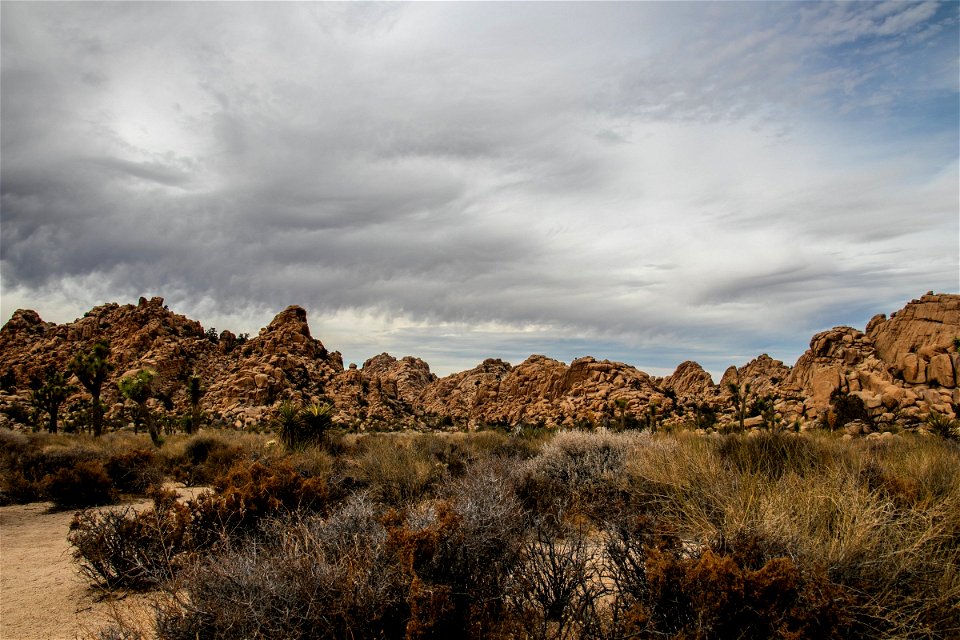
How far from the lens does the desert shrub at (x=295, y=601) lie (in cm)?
342

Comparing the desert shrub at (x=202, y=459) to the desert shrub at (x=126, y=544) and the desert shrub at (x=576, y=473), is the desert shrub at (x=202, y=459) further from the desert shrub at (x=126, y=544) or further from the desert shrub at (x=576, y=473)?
the desert shrub at (x=576, y=473)

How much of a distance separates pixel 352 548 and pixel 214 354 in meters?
82.1

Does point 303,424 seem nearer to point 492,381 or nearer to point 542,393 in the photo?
point 542,393

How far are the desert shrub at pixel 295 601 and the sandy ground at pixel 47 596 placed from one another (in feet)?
1.63

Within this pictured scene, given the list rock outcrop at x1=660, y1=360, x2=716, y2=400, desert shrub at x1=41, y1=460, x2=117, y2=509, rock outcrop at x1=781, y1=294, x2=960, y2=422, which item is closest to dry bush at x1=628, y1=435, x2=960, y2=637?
desert shrub at x1=41, y1=460, x2=117, y2=509

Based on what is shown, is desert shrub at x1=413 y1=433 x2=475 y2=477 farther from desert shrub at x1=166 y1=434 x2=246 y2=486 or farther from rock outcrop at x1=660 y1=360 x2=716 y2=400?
rock outcrop at x1=660 y1=360 x2=716 y2=400

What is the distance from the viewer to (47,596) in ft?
20.0

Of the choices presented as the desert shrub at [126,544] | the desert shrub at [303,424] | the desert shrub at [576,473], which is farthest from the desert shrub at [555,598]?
the desert shrub at [303,424]

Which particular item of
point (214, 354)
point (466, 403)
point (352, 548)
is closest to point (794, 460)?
point (352, 548)

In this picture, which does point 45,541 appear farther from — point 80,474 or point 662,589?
point 662,589

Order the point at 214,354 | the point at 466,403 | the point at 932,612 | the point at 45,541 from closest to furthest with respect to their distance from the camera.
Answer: the point at 932,612
the point at 45,541
the point at 214,354
the point at 466,403

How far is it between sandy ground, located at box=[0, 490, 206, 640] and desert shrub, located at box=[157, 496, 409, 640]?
497 mm

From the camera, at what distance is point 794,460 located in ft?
26.1

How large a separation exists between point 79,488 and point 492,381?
87.4 metres
